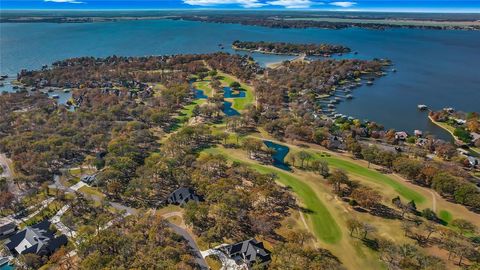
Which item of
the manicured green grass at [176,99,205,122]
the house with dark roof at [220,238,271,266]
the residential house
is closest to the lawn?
the manicured green grass at [176,99,205,122]

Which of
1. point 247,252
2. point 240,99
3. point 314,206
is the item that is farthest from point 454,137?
point 247,252

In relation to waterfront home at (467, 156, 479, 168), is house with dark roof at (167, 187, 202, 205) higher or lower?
lower

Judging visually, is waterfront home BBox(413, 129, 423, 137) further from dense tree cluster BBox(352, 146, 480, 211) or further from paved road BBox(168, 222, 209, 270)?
paved road BBox(168, 222, 209, 270)

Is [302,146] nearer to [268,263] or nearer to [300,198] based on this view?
[300,198]

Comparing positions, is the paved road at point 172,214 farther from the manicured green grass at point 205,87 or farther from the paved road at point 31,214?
the manicured green grass at point 205,87

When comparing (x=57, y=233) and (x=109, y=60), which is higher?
(x=109, y=60)

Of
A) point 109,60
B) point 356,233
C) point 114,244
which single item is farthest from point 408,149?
point 109,60

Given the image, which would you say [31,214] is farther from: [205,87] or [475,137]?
[475,137]

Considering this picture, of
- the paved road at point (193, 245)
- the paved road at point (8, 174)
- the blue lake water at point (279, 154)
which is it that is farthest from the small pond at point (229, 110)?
the paved road at point (8, 174)
